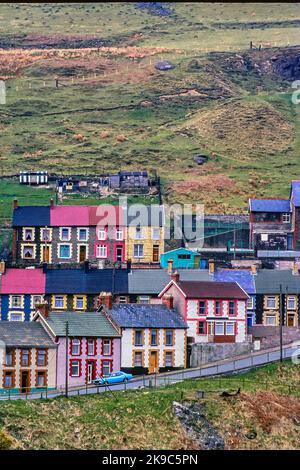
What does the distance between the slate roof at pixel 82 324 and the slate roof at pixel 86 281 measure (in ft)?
33.3

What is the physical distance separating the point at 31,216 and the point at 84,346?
37.7m

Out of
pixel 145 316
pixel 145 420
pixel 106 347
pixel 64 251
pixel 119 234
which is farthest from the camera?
pixel 119 234

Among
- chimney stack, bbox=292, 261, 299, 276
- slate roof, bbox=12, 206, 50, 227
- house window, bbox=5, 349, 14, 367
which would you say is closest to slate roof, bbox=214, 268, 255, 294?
chimney stack, bbox=292, 261, 299, 276

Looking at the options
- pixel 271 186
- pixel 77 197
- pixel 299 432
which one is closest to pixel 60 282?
pixel 299 432

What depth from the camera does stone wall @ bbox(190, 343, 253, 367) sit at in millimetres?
110812

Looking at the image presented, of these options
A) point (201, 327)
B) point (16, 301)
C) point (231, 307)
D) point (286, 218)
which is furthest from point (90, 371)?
point (286, 218)

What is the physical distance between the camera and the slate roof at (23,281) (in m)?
122

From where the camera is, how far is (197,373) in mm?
107125

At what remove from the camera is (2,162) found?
185 m

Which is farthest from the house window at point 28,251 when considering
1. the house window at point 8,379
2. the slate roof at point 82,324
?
the house window at point 8,379

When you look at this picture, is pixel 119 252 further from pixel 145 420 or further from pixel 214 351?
pixel 145 420

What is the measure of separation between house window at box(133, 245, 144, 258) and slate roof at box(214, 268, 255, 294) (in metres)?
15.9

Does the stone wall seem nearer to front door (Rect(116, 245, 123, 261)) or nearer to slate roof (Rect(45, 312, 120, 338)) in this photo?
slate roof (Rect(45, 312, 120, 338))
